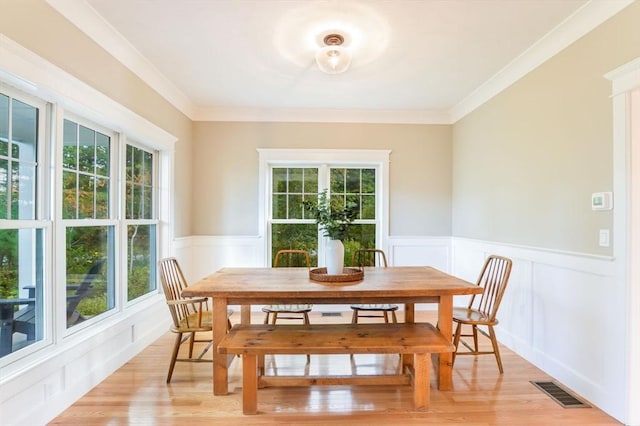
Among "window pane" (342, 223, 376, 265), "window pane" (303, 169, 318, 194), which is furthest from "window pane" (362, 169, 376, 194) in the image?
"window pane" (303, 169, 318, 194)

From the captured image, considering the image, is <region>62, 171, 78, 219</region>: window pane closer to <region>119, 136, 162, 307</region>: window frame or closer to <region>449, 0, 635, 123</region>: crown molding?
<region>119, 136, 162, 307</region>: window frame

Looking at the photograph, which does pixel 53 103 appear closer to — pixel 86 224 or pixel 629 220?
pixel 86 224

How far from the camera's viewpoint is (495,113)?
135 inches

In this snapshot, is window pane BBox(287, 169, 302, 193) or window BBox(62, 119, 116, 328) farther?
window pane BBox(287, 169, 302, 193)

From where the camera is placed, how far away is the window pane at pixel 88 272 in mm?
2344

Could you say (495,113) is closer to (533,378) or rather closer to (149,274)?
(533,378)

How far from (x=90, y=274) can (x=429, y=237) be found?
3.68 metres

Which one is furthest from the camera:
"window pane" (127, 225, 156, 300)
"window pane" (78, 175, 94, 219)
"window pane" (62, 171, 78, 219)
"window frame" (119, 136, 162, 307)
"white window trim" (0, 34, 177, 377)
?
"window pane" (127, 225, 156, 300)

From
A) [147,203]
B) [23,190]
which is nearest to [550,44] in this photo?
[23,190]

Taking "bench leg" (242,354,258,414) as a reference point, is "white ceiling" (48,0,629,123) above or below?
above

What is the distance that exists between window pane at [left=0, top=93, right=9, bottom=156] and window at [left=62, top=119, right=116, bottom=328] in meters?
0.41

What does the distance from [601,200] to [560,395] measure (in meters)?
1.33

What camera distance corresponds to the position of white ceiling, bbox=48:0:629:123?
7.26 feet

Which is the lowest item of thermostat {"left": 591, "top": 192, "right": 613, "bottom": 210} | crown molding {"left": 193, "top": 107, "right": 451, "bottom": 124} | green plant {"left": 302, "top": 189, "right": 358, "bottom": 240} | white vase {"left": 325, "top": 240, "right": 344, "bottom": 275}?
white vase {"left": 325, "top": 240, "right": 344, "bottom": 275}
